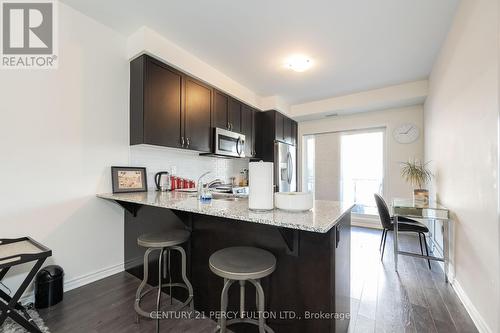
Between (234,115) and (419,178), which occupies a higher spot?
(234,115)

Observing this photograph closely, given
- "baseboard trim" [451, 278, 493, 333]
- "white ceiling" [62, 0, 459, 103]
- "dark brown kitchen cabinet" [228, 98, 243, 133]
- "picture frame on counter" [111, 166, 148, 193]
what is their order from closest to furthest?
"baseboard trim" [451, 278, 493, 333] → "white ceiling" [62, 0, 459, 103] → "picture frame on counter" [111, 166, 148, 193] → "dark brown kitchen cabinet" [228, 98, 243, 133]

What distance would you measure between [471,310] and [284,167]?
2.94m

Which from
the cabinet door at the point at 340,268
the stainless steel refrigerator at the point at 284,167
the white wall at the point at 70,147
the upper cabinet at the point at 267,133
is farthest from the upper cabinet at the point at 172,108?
the cabinet door at the point at 340,268

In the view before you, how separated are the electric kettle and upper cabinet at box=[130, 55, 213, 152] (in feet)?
1.45

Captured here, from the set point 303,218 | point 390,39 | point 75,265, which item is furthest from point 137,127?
point 390,39

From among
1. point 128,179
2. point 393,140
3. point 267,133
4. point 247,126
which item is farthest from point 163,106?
point 393,140

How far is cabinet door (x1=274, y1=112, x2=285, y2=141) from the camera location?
13.2 feet

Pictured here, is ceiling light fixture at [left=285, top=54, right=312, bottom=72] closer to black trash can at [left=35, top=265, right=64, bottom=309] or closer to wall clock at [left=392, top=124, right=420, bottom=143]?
wall clock at [left=392, top=124, right=420, bottom=143]

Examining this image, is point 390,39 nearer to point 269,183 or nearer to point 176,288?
point 269,183

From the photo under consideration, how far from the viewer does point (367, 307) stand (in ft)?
5.82

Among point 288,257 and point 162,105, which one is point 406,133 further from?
point 162,105

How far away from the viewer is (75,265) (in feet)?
6.61

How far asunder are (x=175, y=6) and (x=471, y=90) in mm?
2587

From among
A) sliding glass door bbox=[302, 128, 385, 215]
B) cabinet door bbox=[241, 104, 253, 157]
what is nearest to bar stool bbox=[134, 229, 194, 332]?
cabinet door bbox=[241, 104, 253, 157]
